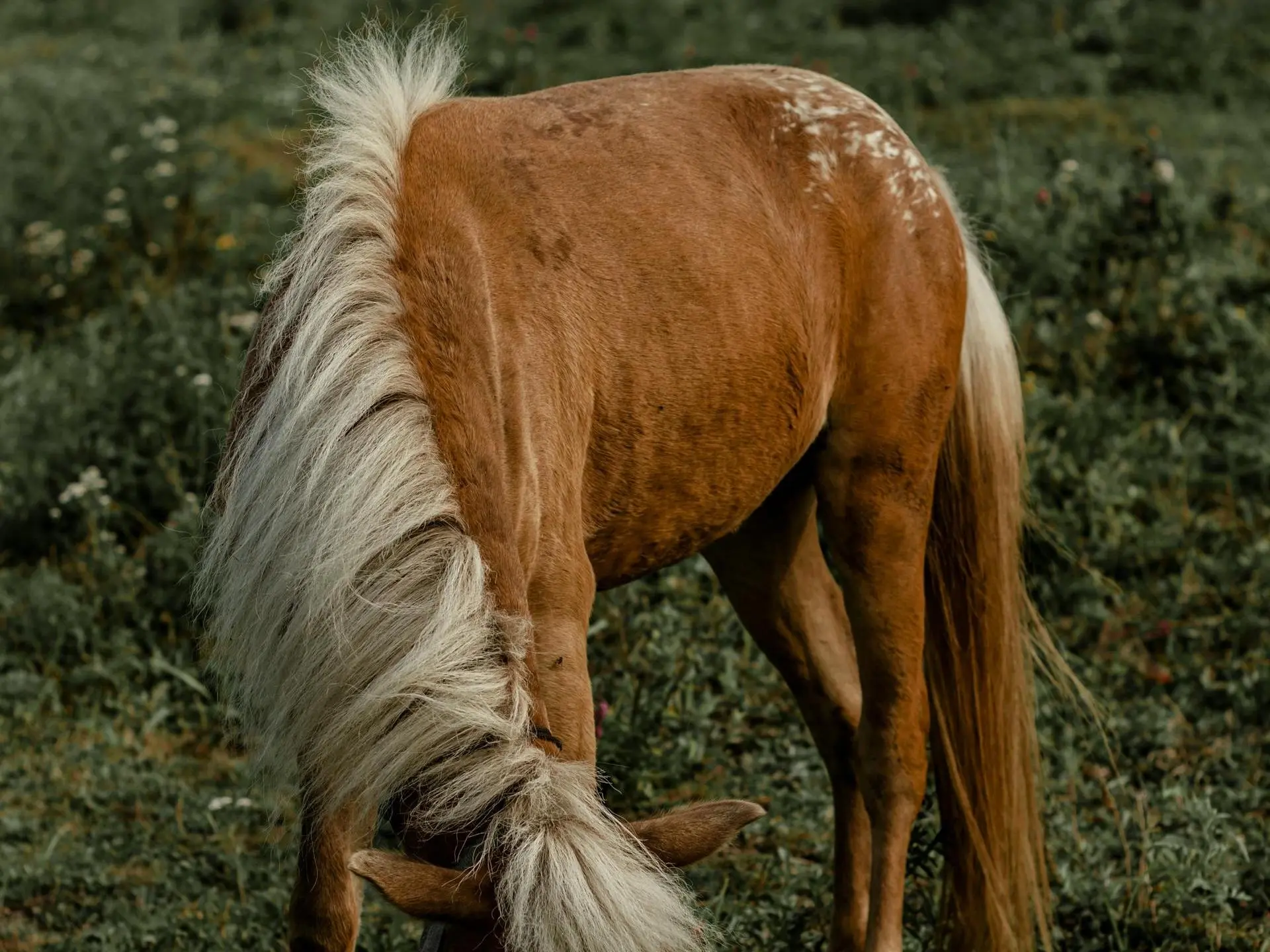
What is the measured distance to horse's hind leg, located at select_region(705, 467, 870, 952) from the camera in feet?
12.8

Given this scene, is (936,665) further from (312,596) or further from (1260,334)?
(1260,334)

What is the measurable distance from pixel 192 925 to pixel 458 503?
1.82 metres

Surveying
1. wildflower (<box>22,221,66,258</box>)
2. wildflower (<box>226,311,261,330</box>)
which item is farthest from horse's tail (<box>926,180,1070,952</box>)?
wildflower (<box>22,221,66,258</box>)

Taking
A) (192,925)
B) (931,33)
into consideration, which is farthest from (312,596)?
(931,33)

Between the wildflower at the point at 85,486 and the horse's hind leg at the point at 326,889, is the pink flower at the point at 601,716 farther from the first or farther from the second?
the wildflower at the point at 85,486

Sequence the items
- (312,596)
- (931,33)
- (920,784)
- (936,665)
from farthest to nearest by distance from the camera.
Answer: (931,33), (936,665), (920,784), (312,596)

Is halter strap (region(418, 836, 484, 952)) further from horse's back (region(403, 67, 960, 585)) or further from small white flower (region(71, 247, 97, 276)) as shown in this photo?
small white flower (region(71, 247, 97, 276))

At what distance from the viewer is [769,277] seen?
3.37 meters

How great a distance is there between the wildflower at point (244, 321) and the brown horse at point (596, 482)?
96.8 inches

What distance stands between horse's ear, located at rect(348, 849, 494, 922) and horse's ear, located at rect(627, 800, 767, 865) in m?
0.24

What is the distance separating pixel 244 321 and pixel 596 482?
3048mm

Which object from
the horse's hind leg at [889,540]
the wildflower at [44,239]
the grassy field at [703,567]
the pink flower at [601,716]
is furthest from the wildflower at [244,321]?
the horse's hind leg at [889,540]

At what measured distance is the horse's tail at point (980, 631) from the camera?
387 cm

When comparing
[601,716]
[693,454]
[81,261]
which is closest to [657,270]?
[693,454]
